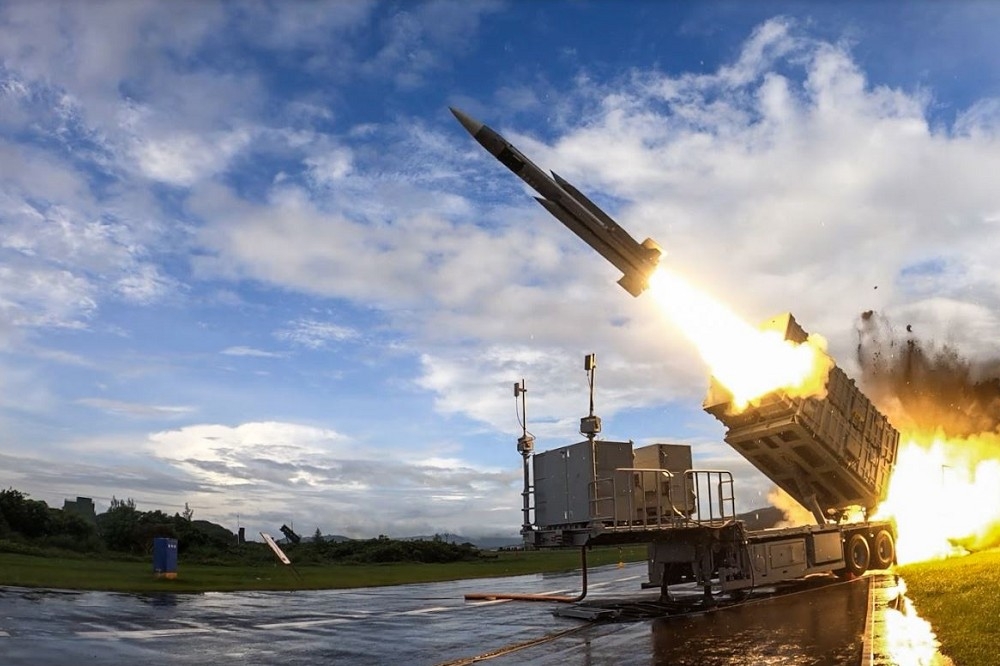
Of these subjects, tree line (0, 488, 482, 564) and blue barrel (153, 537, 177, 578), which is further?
tree line (0, 488, 482, 564)

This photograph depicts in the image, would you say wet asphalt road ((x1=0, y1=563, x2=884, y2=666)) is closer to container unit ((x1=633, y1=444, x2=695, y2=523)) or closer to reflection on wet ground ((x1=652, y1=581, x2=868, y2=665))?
reflection on wet ground ((x1=652, y1=581, x2=868, y2=665))

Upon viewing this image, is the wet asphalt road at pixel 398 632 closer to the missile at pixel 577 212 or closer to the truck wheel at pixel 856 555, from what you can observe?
the truck wheel at pixel 856 555

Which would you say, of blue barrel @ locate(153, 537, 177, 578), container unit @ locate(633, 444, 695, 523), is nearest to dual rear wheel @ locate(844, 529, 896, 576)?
container unit @ locate(633, 444, 695, 523)

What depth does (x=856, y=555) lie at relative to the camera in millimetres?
22938

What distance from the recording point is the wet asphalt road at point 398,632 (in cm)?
1285

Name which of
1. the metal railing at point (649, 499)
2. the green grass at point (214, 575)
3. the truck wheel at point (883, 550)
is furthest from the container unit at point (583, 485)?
the green grass at point (214, 575)

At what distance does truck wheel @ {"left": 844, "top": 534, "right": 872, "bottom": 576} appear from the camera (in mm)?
22766

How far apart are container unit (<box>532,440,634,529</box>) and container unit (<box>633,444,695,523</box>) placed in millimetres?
474

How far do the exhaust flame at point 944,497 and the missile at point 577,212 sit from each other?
10560mm

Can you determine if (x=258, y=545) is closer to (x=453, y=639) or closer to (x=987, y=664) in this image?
(x=453, y=639)

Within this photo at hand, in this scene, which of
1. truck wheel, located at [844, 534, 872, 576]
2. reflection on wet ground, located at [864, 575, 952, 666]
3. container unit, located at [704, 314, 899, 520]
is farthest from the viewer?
truck wheel, located at [844, 534, 872, 576]

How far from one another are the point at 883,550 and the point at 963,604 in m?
10.5

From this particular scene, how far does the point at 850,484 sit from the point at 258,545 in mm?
36740

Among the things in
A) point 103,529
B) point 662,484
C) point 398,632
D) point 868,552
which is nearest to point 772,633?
point 662,484
